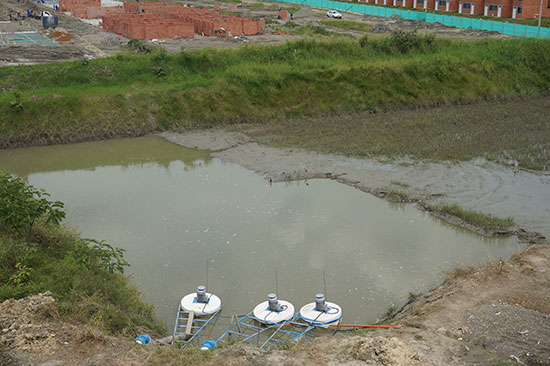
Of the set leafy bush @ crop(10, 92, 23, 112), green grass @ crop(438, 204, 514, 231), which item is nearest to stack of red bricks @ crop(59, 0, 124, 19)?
leafy bush @ crop(10, 92, 23, 112)

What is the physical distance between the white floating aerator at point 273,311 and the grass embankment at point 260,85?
35.3 ft

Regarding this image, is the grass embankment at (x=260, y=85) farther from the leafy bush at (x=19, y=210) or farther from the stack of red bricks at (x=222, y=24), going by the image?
the stack of red bricks at (x=222, y=24)

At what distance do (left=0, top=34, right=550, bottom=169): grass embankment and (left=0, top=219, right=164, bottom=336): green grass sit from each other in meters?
11.5

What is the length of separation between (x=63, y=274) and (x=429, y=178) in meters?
11.1

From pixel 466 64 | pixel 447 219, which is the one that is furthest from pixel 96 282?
pixel 466 64

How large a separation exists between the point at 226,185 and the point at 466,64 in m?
16.4

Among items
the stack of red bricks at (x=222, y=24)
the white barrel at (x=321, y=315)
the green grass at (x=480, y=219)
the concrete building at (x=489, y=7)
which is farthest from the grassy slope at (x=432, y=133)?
the concrete building at (x=489, y=7)

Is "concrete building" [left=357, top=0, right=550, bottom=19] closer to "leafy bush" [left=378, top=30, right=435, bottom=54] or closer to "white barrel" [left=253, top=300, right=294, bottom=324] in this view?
"leafy bush" [left=378, top=30, right=435, bottom=54]

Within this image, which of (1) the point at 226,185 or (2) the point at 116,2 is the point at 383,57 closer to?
(1) the point at 226,185

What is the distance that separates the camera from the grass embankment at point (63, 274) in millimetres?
9836

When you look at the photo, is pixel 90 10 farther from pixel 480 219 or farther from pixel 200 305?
pixel 200 305

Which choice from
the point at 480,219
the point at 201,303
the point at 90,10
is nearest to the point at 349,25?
the point at 90,10

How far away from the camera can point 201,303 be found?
11.1 metres

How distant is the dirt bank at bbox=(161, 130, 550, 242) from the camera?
1566 centimetres
